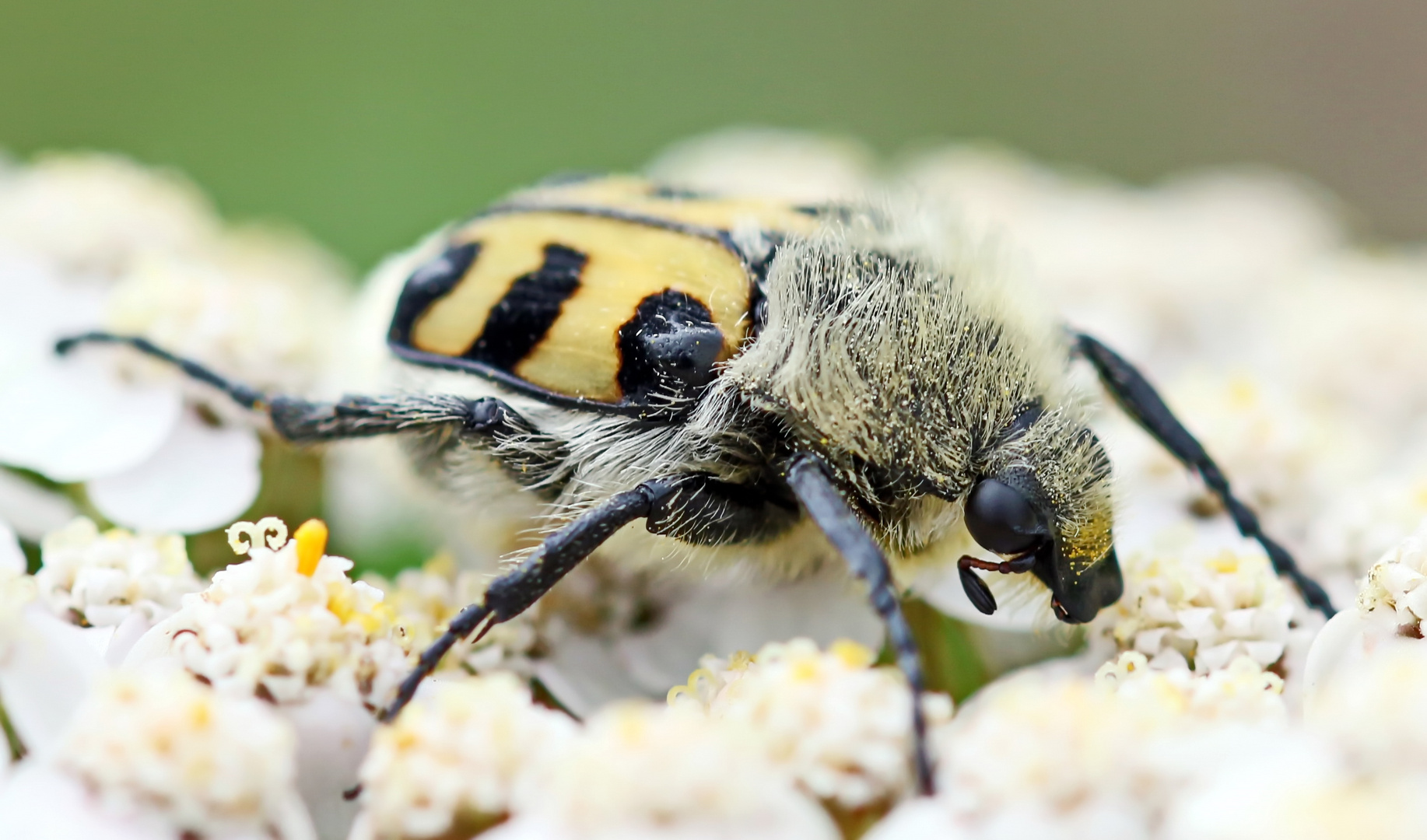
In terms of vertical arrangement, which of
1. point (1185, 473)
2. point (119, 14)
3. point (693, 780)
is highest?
point (693, 780)

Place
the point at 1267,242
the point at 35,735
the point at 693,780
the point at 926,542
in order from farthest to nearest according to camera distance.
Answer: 1. the point at 1267,242
2. the point at 926,542
3. the point at 35,735
4. the point at 693,780

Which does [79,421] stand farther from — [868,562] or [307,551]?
[868,562]

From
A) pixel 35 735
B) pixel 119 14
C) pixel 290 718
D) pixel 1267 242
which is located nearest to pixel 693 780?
pixel 290 718

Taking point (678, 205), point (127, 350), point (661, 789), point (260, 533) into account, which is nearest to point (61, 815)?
point (260, 533)

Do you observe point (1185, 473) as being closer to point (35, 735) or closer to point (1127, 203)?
point (35, 735)

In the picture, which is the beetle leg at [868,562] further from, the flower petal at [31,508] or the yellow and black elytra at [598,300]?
the flower petal at [31,508]

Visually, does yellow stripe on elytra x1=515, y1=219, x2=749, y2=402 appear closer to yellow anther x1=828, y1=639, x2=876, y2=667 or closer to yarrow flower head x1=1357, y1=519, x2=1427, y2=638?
yellow anther x1=828, y1=639, x2=876, y2=667
